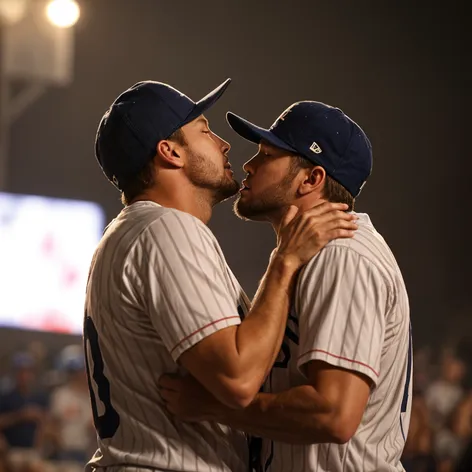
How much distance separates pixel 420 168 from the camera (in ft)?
41.5

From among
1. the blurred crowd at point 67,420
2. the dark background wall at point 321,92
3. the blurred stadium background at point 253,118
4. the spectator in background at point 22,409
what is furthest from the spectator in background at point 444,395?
the spectator in background at point 22,409

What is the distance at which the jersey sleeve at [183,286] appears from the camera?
6.90 feet

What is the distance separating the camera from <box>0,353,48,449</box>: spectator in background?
760cm

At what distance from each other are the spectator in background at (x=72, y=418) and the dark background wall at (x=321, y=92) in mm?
4212

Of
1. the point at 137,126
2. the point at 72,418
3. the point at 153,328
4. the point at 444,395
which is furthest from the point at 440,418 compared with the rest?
the point at 153,328

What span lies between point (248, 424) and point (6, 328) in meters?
9.27

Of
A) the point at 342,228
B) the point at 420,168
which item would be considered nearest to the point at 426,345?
the point at 420,168

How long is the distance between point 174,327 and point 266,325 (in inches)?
8.1

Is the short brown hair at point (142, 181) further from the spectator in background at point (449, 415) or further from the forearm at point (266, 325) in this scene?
the spectator in background at point (449, 415)

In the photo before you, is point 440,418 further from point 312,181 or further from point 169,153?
point 169,153

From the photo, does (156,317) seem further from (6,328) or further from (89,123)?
(89,123)

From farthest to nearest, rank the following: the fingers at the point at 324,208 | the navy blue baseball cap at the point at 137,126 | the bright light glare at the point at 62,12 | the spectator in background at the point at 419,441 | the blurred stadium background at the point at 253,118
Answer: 1. the blurred stadium background at the point at 253,118
2. the bright light glare at the point at 62,12
3. the spectator in background at the point at 419,441
4. the navy blue baseball cap at the point at 137,126
5. the fingers at the point at 324,208

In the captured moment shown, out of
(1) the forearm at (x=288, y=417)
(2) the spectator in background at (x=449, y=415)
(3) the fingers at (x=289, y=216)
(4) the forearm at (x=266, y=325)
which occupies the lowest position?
(2) the spectator in background at (x=449, y=415)

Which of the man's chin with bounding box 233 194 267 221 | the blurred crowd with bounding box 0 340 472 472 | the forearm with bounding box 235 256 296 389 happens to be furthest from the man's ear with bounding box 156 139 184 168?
the blurred crowd with bounding box 0 340 472 472
